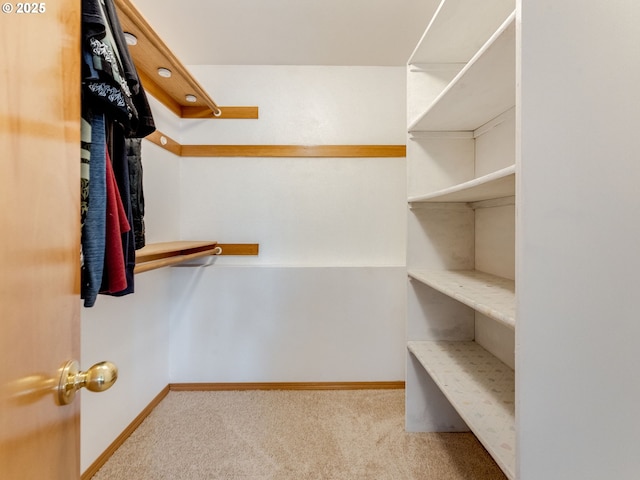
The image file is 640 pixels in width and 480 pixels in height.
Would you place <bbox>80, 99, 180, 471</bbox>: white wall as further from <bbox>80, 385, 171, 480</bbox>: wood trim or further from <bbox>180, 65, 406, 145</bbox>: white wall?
<bbox>180, 65, 406, 145</bbox>: white wall

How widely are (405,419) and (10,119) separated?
6.67 ft

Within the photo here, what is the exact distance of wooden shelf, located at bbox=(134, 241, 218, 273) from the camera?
1.34m

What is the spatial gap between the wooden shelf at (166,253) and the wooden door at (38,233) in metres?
0.71

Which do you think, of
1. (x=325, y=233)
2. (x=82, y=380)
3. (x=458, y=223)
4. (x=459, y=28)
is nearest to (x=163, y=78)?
(x=325, y=233)

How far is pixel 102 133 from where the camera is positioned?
82 cm

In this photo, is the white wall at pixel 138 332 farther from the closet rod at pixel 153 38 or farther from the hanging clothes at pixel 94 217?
the hanging clothes at pixel 94 217

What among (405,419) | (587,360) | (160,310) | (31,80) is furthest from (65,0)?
(405,419)

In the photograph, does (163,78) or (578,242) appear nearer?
(578,242)

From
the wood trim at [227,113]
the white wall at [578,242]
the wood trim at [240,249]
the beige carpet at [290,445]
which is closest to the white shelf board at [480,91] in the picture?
the white wall at [578,242]

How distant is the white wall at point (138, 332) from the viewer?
144cm

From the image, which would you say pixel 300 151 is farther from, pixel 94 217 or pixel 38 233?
pixel 38 233

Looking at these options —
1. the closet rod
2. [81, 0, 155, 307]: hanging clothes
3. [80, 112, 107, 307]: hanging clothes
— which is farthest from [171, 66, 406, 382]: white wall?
[80, 112, 107, 307]: hanging clothes

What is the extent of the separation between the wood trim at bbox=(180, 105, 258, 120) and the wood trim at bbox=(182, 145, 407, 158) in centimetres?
22

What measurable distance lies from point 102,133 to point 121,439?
164cm
